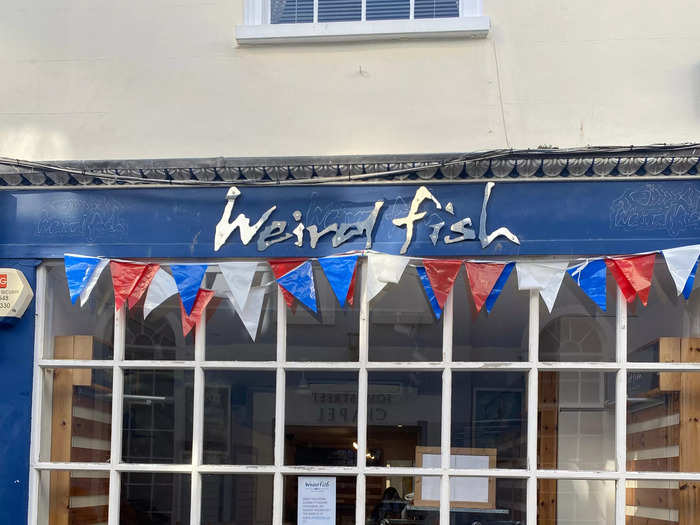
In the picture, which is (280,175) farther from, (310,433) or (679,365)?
(679,365)

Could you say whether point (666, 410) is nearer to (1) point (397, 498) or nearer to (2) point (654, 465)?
(2) point (654, 465)

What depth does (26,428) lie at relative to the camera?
568cm

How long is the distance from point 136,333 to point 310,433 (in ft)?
4.10

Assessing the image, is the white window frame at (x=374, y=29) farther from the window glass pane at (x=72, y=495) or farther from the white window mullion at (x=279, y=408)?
the window glass pane at (x=72, y=495)

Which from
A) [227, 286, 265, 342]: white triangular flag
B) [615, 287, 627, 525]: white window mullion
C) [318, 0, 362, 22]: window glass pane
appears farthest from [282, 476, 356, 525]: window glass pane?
[318, 0, 362, 22]: window glass pane

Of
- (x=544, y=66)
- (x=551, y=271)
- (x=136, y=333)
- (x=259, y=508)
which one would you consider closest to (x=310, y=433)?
(x=259, y=508)

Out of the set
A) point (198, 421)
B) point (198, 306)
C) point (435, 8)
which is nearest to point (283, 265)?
point (198, 306)

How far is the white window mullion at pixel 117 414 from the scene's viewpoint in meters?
5.64

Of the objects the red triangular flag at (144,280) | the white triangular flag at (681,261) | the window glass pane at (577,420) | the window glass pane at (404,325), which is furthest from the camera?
the red triangular flag at (144,280)

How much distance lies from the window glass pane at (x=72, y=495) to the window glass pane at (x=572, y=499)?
2645 mm

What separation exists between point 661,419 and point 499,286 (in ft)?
4.03

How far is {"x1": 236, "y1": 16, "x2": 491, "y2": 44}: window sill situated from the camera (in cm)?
568

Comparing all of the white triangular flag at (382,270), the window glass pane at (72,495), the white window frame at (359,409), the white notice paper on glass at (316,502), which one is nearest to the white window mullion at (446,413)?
the white window frame at (359,409)

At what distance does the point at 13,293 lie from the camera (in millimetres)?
5723
